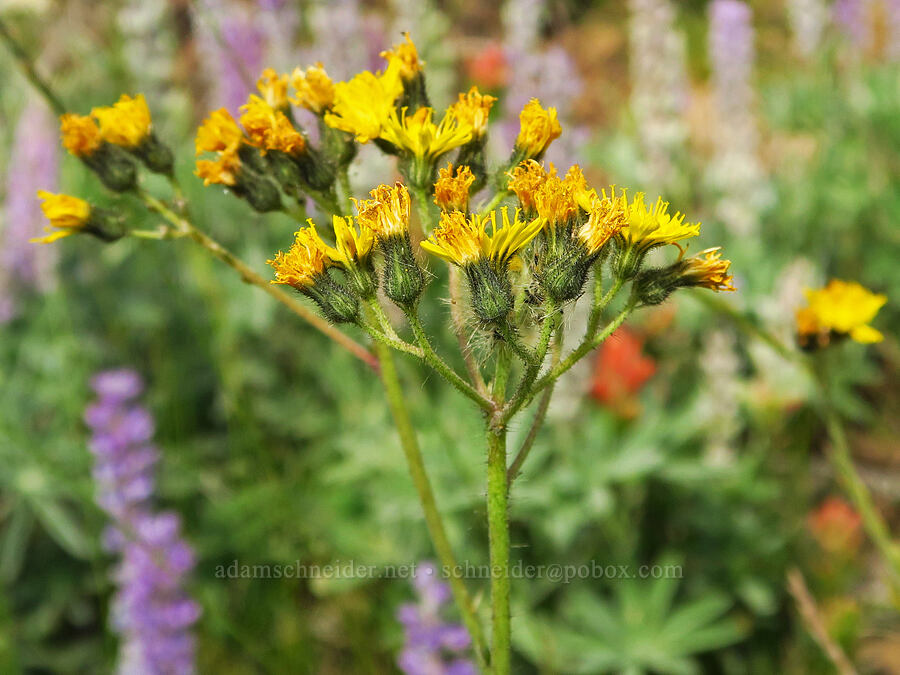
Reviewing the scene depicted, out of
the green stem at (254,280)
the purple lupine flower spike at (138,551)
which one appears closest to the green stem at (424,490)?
the green stem at (254,280)

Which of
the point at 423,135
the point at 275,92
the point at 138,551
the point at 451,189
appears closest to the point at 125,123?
the point at 275,92

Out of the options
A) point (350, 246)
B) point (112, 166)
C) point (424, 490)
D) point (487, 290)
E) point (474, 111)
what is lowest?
point (424, 490)

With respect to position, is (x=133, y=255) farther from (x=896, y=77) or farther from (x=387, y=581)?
(x=896, y=77)

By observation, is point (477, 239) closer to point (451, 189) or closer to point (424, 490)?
point (451, 189)

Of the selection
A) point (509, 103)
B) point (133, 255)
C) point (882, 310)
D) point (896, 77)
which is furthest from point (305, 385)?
point (896, 77)

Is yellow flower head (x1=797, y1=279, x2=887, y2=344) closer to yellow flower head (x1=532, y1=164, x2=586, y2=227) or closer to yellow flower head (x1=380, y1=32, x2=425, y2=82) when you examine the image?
yellow flower head (x1=532, y1=164, x2=586, y2=227)

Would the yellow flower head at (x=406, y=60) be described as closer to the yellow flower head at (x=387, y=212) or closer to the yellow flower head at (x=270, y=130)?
the yellow flower head at (x=270, y=130)
